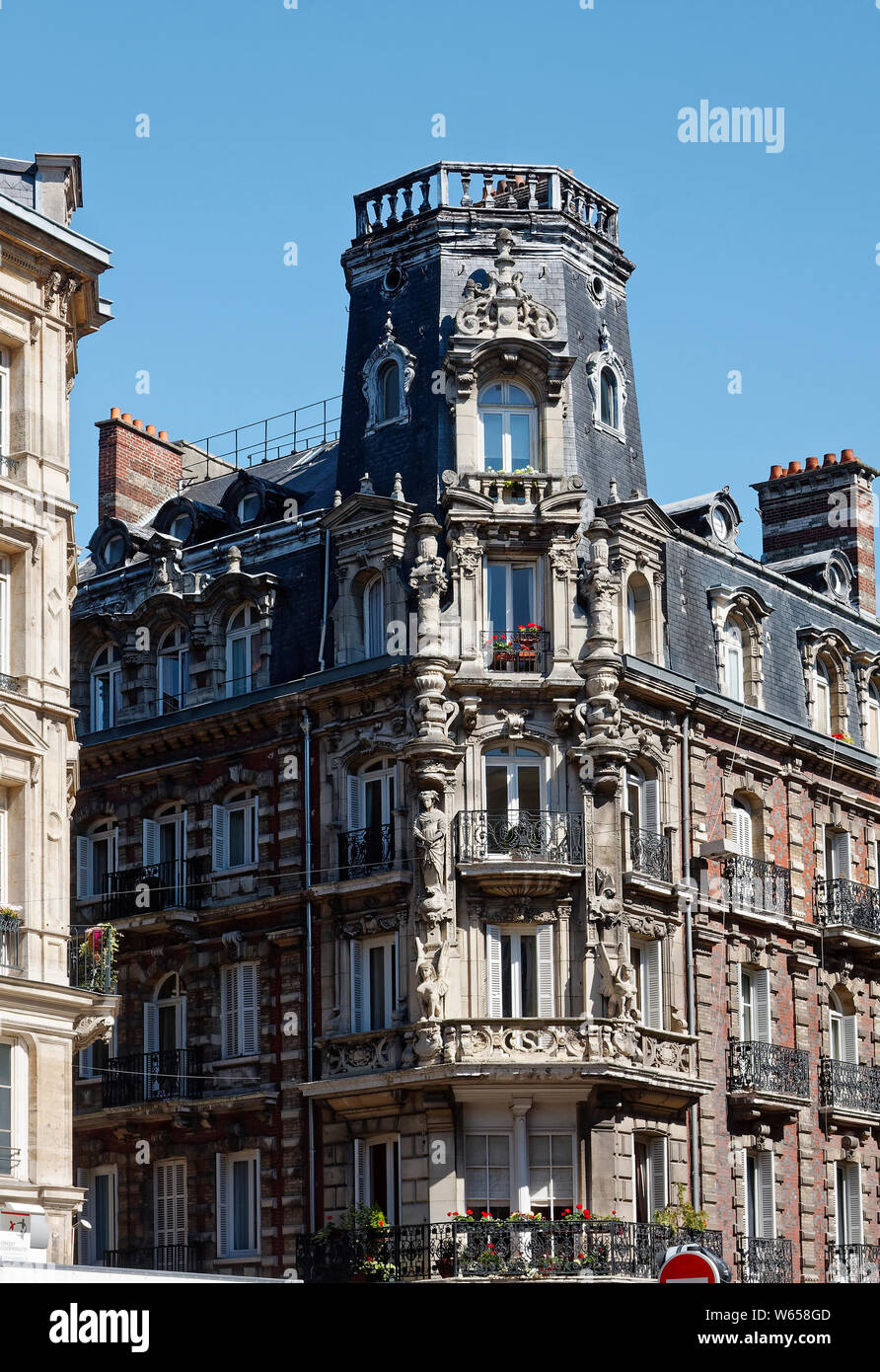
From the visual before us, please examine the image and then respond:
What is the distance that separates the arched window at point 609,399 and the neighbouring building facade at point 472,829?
10cm

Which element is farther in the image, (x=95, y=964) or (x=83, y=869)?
(x=83, y=869)

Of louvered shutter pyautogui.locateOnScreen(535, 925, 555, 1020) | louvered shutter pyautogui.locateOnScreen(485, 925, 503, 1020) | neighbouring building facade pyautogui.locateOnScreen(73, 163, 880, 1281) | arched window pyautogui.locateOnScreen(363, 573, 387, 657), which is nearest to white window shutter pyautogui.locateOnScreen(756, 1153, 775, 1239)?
neighbouring building facade pyautogui.locateOnScreen(73, 163, 880, 1281)

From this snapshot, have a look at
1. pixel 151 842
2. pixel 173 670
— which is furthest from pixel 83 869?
Result: pixel 173 670

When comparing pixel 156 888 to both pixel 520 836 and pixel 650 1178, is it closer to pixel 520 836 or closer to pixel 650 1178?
pixel 520 836

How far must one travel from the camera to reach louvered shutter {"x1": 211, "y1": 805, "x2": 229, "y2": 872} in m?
44.0

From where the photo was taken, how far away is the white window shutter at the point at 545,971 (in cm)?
3944

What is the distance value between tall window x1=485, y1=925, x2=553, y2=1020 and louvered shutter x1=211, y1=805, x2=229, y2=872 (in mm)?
6643

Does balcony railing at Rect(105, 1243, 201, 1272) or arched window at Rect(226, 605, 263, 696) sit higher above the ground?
arched window at Rect(226, 605, 263, 696)

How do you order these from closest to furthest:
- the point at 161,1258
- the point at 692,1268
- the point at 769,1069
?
the point at 692,1268
the point at 161,1258
the point at 769,1069

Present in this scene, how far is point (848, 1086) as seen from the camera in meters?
46.1

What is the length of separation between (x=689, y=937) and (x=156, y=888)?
10.4 metres

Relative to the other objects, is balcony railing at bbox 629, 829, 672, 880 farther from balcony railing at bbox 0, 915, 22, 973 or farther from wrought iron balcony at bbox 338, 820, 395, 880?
balcony railing at bbox 0, 915, 22, 973

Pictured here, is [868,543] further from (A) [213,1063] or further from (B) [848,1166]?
(A) [213,1063]

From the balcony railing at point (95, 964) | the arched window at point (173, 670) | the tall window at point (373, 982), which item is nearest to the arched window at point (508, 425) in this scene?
the arched window at point (173, 670)
